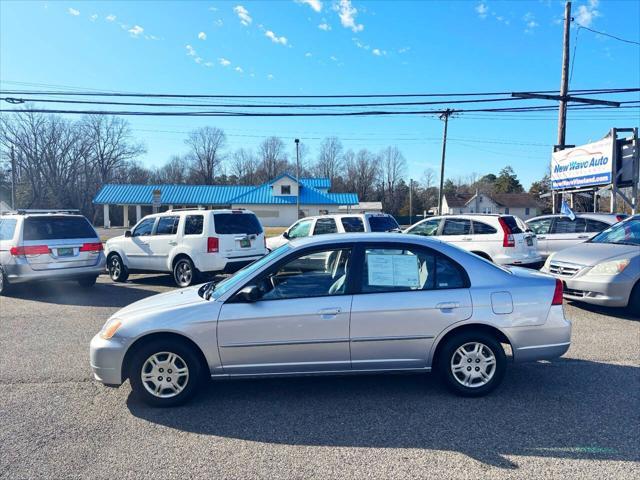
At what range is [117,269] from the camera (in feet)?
36.0

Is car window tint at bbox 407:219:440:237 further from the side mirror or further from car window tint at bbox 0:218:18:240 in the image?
car window tint at bbox 0:218:18:240

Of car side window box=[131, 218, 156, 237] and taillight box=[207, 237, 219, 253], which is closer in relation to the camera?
taillight box=[207, 237, 219, 253]

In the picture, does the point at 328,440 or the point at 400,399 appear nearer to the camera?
the point at 328,440

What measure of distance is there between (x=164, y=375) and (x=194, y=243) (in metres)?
6.04

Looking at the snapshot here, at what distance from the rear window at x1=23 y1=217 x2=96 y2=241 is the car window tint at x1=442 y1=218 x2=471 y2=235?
858cm

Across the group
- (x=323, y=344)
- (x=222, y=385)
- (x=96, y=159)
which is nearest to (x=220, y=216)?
(x=222, y=385)

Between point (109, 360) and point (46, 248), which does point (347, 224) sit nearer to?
point (46, 248)

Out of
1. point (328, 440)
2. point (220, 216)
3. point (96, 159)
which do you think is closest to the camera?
point (328, 440)

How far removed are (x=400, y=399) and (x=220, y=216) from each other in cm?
682

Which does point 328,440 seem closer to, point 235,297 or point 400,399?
point 400,399

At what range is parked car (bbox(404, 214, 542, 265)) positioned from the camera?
30.0ft

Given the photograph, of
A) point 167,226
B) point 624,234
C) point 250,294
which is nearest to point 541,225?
point 624,234

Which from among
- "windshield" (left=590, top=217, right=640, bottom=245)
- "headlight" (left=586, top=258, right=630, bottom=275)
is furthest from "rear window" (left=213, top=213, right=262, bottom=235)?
"windshield" (left=590, top=217, right=640, bottom=245)

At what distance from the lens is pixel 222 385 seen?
13.9 ft
